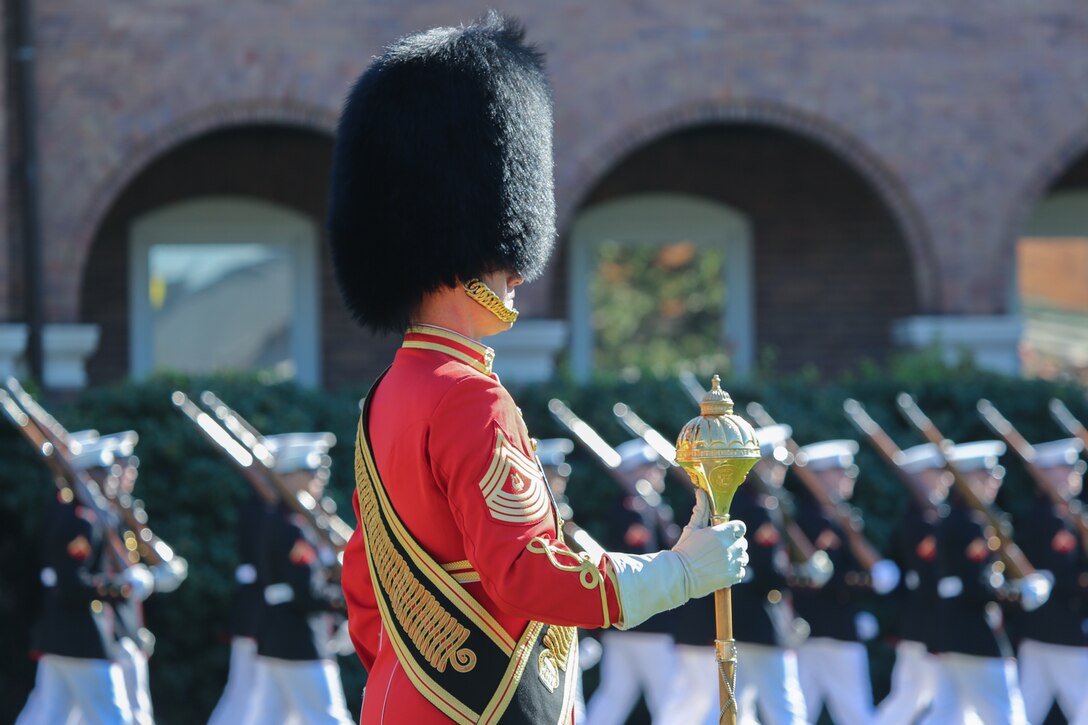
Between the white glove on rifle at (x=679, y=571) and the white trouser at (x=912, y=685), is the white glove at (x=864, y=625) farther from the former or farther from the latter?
the white glove on rifle at (x=679, y=571)

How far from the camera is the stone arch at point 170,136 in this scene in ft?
33.3

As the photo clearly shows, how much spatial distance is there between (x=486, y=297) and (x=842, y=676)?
199 inches

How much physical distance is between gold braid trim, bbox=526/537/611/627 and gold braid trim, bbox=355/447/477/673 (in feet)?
0.93

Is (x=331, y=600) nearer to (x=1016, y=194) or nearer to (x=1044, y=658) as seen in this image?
(x=1044, y=658)

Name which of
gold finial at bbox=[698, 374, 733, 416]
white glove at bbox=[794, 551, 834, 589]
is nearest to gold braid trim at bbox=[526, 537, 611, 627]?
gold finial at bbox=[698, 374, 733, 416]

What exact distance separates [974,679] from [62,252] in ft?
20.5

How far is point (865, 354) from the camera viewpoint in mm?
12180

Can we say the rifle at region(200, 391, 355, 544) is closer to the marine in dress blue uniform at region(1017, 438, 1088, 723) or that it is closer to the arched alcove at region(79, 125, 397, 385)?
the marine in dress blue uniform at region(1017, 438, 1088, 723)

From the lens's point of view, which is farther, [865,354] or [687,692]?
[865,354]

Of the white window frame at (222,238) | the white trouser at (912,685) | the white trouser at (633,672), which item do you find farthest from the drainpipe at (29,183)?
the white trouser at (912,685)

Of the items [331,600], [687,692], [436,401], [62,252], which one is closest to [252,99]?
[62,252]

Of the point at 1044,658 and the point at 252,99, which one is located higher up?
the point at 252,99

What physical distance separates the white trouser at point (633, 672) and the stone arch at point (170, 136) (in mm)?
4237

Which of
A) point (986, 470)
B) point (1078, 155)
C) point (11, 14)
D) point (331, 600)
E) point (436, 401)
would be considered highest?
point (11, 14)
